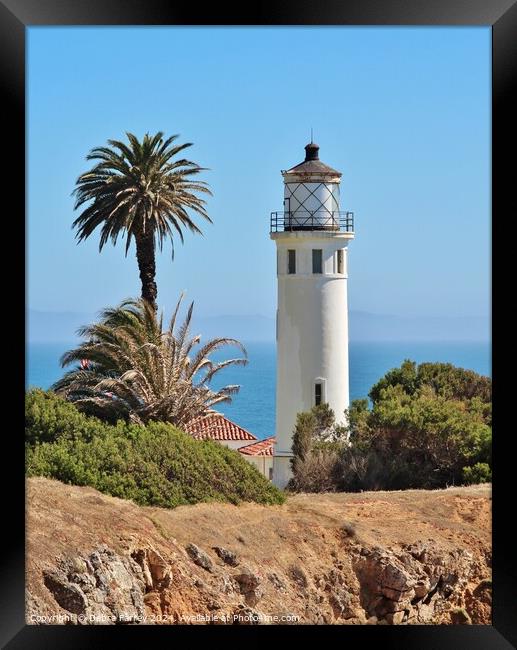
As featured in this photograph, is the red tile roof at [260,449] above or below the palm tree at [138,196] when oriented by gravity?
below

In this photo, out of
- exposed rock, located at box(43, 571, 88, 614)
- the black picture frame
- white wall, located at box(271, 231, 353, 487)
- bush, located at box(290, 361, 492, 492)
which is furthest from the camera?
white wall, located at box(271, 231, 353, 487)

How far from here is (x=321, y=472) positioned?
77.4 feet

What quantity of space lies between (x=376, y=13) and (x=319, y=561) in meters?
10.2

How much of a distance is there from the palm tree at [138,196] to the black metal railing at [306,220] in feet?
18.3

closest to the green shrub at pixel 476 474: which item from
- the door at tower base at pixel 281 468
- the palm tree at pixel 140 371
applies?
the palm tree at pixel 140 371

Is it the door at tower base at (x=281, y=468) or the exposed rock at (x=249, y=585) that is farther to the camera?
the door at tower base at (x=281, y=468)

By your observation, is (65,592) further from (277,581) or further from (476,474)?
(476,474)

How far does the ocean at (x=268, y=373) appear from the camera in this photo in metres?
77.9

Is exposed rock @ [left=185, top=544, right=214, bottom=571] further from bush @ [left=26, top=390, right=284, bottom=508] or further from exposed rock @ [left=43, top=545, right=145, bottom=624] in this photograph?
bush @ [left=26, top=390, right=284, bottom=508]

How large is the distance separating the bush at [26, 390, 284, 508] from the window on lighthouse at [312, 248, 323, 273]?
12532mm

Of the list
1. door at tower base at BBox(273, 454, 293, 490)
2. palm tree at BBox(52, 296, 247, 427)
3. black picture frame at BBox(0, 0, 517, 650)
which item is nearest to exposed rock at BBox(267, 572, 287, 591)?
palm tree at BBox(52, 296, 247, 427)

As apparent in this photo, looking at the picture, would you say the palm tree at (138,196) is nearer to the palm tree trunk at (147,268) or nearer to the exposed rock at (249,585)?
the palm tree trunk at (147,268)

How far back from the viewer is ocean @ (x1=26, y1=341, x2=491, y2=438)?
7794cm
